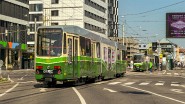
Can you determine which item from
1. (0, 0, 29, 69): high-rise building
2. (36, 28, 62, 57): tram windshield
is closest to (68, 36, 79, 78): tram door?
(36, 28, 62, 57): tram windshield

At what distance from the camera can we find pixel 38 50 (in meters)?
25.4

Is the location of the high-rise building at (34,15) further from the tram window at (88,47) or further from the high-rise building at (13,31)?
the tram window at (88,47)

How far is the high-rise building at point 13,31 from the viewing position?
252 feet

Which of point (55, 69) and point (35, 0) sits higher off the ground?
point (35, 0)

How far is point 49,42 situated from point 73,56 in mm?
1817

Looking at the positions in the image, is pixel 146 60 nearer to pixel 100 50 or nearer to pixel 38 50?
pixel 100 50

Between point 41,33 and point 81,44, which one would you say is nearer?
point 41,33

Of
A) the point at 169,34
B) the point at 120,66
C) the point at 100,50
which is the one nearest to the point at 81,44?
the point at 100,50

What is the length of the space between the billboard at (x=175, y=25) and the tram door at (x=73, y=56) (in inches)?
1363

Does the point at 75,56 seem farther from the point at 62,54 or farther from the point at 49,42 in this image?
the point at 49,42

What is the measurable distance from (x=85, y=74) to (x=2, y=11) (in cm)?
5064

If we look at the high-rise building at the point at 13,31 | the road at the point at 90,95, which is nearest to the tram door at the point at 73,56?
the road at the point at 90,95

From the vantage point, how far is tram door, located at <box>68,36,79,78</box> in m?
25.6

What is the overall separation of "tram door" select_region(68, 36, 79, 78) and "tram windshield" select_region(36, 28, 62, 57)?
81 cm
